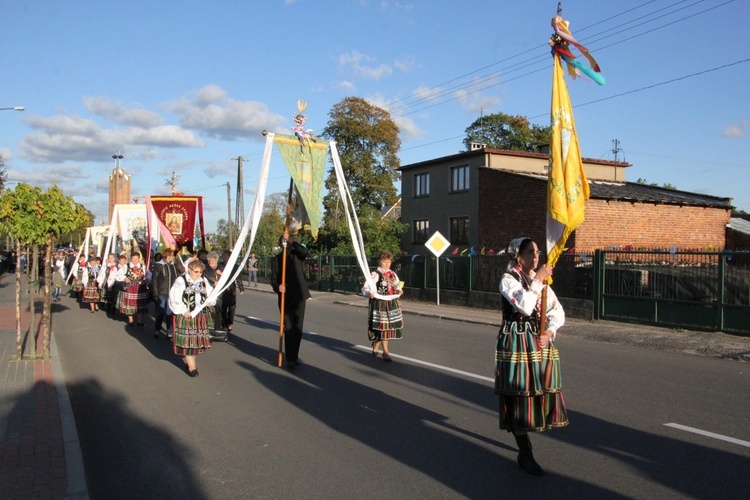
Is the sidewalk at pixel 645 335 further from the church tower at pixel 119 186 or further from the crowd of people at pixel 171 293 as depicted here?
the church tower at pixel 119 186

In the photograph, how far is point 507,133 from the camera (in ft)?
187

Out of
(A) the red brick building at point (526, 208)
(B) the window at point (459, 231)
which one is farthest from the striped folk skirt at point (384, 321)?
(B) the window at point (459, 231)

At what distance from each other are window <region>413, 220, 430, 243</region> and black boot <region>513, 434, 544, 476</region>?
96.9 ft

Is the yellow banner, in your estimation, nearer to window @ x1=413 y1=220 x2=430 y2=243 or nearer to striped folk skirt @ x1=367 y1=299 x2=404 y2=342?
striped folk skirt @ x1=367 y1=299 x2=404 y2=342

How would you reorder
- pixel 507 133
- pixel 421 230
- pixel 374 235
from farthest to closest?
pixel 507 133 → pixel 421 230 → pixel 374 235

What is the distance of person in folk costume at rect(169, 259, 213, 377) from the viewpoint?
340 inches

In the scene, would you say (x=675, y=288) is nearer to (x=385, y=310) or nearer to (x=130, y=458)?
(x=385, y=310)

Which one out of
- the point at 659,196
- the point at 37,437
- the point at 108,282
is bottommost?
the point at 37,437

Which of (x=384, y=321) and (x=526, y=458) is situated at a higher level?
(x=384, y=321)

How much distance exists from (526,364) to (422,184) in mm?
30573

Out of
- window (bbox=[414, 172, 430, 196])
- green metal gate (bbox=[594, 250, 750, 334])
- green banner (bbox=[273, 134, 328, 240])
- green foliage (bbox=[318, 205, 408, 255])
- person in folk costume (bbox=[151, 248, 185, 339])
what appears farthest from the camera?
window (bbox=[414, 172, 430, 196])

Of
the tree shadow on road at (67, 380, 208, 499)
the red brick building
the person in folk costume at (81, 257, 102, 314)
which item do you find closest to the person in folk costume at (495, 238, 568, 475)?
the tree shadow on road at (67, 380, 208, 499)

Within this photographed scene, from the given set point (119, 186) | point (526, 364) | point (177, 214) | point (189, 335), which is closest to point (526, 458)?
point (526, 364)

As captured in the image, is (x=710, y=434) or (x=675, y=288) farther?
(x=675, y=288)
